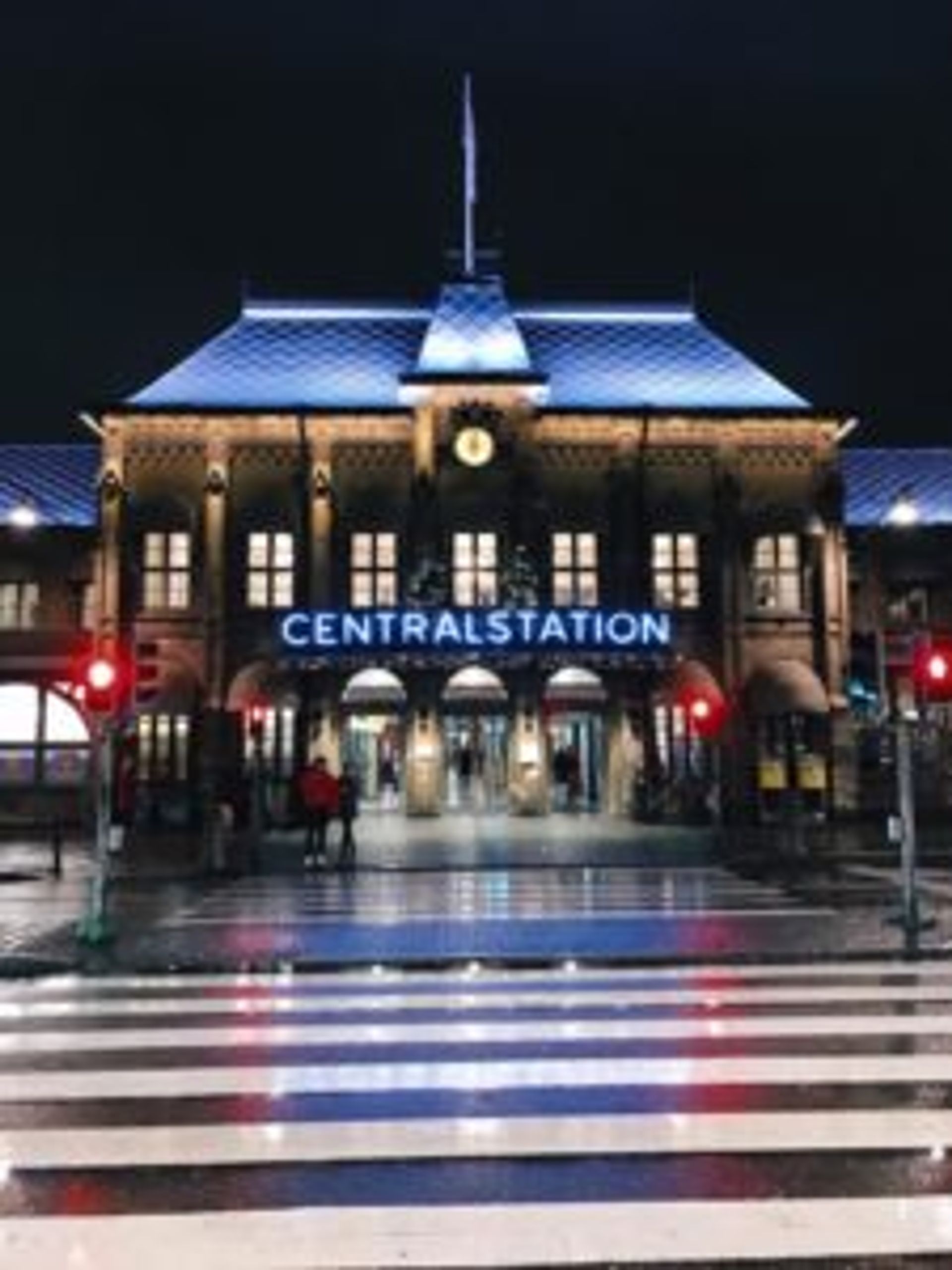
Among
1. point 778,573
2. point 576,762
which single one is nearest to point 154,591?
point 576,762

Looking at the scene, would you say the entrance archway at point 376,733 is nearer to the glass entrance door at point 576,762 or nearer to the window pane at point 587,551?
the glass entrance door at point 576,762

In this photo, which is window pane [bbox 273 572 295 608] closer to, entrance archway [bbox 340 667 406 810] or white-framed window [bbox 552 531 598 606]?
entrance archway [bbox 340 667 406 810]

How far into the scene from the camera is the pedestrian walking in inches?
995

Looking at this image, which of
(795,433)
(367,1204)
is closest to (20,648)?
(795,433)

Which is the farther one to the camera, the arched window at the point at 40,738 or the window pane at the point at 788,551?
the window pane at the point at 788,551

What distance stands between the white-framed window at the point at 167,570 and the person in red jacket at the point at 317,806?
16554 millimetres

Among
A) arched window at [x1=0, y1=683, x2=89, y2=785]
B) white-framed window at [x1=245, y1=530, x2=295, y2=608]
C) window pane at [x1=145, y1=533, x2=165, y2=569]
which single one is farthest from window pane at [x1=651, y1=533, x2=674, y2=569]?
arched window at [x1=0, y1=683, x2=89, y2=785]

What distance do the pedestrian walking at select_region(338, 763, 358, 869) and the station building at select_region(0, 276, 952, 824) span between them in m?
11.4

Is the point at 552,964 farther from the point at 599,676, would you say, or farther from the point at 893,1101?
the point at 599,676

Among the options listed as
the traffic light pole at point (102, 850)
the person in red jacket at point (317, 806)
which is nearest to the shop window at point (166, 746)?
the person in red jacket at point (317, 806)

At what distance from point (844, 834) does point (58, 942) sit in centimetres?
2130

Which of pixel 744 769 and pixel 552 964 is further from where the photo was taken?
pixel 744 769

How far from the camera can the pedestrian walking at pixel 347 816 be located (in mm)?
25266

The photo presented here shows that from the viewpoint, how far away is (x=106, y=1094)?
310 inches
